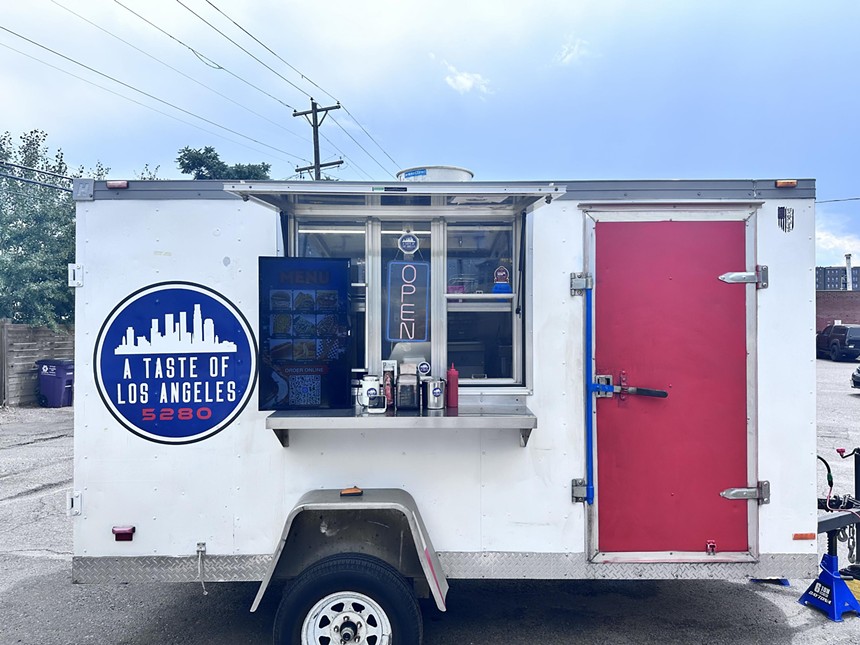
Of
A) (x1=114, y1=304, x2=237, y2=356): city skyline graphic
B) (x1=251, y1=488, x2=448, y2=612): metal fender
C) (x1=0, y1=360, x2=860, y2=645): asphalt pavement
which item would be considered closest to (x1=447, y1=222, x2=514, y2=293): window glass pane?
(x1=251, y1=488, x2=448, y2=612): metal fender

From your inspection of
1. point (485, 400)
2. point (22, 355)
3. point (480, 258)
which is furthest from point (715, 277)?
point (22, 355)

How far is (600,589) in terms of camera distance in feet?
13.6

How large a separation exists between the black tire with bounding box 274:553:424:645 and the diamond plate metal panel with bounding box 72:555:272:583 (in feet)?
1.24

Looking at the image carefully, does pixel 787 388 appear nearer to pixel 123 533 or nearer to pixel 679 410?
pixel 679 410

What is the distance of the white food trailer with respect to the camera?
126 inches

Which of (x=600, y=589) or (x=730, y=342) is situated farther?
(x=600, y=589)

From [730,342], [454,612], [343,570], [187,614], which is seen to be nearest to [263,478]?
[343,570]

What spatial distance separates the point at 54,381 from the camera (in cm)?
1255

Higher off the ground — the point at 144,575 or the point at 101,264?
the point at 101,264

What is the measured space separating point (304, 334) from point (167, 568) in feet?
5.10

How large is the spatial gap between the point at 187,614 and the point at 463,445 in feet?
7.59

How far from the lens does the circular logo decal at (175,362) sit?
3213 mm

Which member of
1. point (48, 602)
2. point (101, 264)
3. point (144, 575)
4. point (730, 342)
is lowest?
point (48, 602)

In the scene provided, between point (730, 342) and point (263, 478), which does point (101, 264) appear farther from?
point (730, 342)
